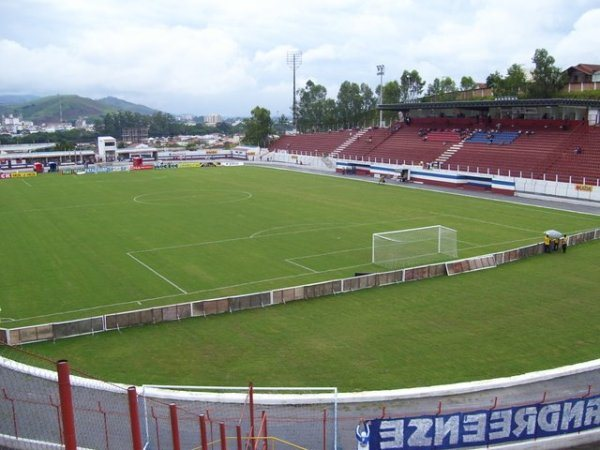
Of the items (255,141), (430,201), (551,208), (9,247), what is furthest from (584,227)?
(255,141)

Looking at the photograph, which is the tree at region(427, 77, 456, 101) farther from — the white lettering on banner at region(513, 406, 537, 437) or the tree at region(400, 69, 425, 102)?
the white lettering on banner at region(513, 406, 537, 437)

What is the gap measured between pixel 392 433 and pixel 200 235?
27.2 metres

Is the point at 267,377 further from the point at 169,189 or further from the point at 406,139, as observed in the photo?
the point at 406,139

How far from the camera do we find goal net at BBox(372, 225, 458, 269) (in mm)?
30750

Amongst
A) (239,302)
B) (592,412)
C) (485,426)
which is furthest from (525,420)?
(239,302)

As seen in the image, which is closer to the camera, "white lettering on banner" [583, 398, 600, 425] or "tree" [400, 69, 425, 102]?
"white lettering on banner" [583, 398, 600, 425]

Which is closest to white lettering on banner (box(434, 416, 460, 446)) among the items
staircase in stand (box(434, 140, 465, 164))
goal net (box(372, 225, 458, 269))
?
goal net (box(372, 225, 458, 269))

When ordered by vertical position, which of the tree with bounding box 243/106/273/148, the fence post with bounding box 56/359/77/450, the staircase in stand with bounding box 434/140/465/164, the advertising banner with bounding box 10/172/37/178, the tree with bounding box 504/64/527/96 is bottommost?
the advertising banner with bounding box 10/172/37/178

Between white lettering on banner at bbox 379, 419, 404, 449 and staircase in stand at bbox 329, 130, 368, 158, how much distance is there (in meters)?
80.2

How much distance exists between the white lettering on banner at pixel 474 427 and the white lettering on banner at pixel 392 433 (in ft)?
4.99

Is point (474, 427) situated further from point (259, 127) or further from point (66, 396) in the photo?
point (259, 127)

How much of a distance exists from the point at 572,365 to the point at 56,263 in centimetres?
2548

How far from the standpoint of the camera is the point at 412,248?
31578 millimetres

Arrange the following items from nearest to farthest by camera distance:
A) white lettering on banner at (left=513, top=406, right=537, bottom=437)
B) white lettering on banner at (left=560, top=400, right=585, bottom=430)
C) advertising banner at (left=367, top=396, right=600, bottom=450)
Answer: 1. advertising banner at (left=367, top=396, right=600, bottom=450)
2. white lettering on banner at (left=513, top=406, right=537, bottom=437)
3. white lettering on banner at (left=560, top=400, right=585, bottom=430)
